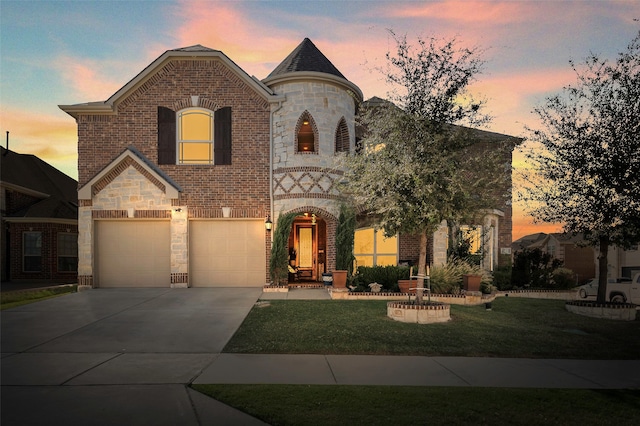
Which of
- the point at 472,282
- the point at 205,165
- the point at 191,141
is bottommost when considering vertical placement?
the point at 472,282

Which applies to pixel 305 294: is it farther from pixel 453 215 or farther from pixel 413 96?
pixel 413 96

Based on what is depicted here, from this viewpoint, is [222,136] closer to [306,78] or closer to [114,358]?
[306,78]

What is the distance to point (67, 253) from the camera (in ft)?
72.5

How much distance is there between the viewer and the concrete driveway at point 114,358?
4.71 m

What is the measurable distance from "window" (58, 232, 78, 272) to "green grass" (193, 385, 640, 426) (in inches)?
789

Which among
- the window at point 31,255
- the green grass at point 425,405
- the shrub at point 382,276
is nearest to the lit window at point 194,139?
the shrub at point 382,276

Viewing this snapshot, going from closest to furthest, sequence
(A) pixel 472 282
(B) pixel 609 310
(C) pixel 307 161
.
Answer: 1. (B) pixel 609 310
2. (A) pixel 472 282
3. (C) pixel 307 161

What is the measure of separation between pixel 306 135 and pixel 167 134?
542cm

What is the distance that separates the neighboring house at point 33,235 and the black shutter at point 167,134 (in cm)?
967

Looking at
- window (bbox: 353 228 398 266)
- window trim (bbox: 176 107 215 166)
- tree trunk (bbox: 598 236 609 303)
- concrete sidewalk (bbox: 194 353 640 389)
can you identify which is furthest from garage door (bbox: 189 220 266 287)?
tree trunk (bbox: 598 236 609 303)

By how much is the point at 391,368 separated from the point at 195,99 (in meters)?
12.9

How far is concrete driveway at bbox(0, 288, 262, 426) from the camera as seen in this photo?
185 inches

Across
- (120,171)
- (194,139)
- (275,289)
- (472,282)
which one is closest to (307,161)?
(194,139)

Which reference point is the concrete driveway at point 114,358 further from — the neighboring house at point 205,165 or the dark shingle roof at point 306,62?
the dark shingle roof at point 306,62
